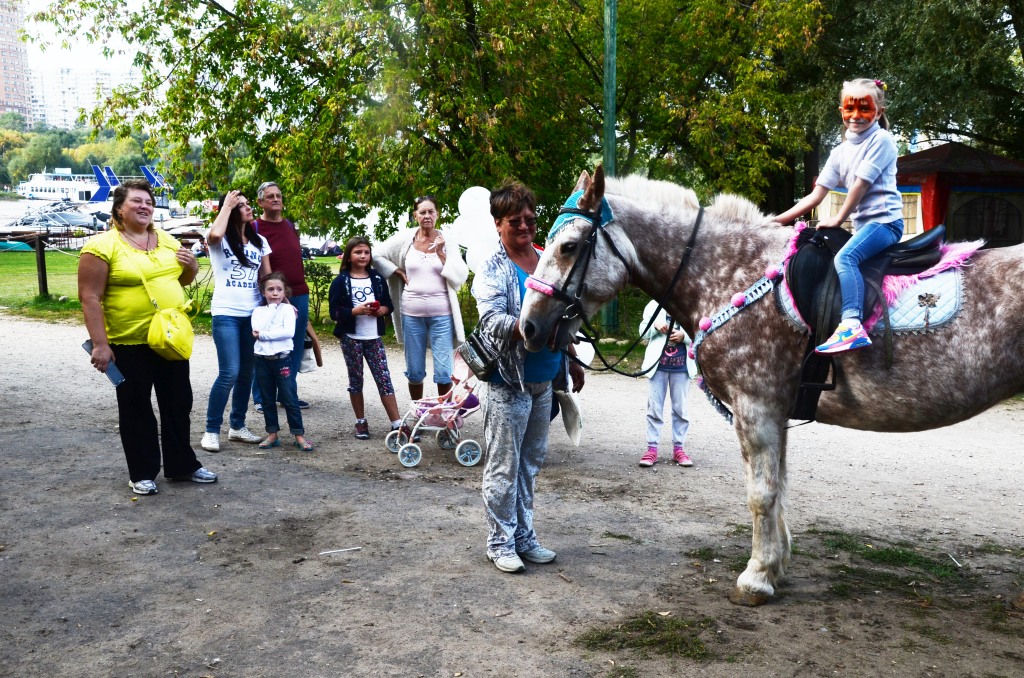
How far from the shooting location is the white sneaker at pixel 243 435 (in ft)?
25.6

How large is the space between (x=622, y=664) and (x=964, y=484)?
4.10m

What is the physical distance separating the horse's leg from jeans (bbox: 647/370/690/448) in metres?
2.57

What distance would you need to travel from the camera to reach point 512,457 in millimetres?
4914

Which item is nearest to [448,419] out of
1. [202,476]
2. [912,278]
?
[202,476]

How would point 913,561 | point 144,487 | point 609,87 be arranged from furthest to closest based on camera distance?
1. point 609,87
2. point 144,487
3. point 913,561

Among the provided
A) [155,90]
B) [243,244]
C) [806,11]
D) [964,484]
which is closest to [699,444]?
[964,484]

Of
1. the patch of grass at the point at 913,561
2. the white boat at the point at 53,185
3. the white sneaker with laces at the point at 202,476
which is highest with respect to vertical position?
the white boat at the point at 53,185

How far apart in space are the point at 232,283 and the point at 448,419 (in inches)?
81.5

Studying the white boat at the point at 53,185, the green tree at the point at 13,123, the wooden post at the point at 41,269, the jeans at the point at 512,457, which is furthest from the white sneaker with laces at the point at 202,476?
the green tree at the point at 13,123

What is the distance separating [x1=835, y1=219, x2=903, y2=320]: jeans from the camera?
4.27m

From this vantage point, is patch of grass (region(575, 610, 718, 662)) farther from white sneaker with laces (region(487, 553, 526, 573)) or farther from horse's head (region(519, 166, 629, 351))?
horse's head (region(519, 166, 629, 351))

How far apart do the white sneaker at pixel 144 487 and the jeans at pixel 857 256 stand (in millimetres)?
4657

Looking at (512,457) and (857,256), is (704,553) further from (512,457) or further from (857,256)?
(857,256)

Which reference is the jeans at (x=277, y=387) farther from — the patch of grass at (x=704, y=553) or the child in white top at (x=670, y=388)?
the patch of grass at (x=704, y=553)
